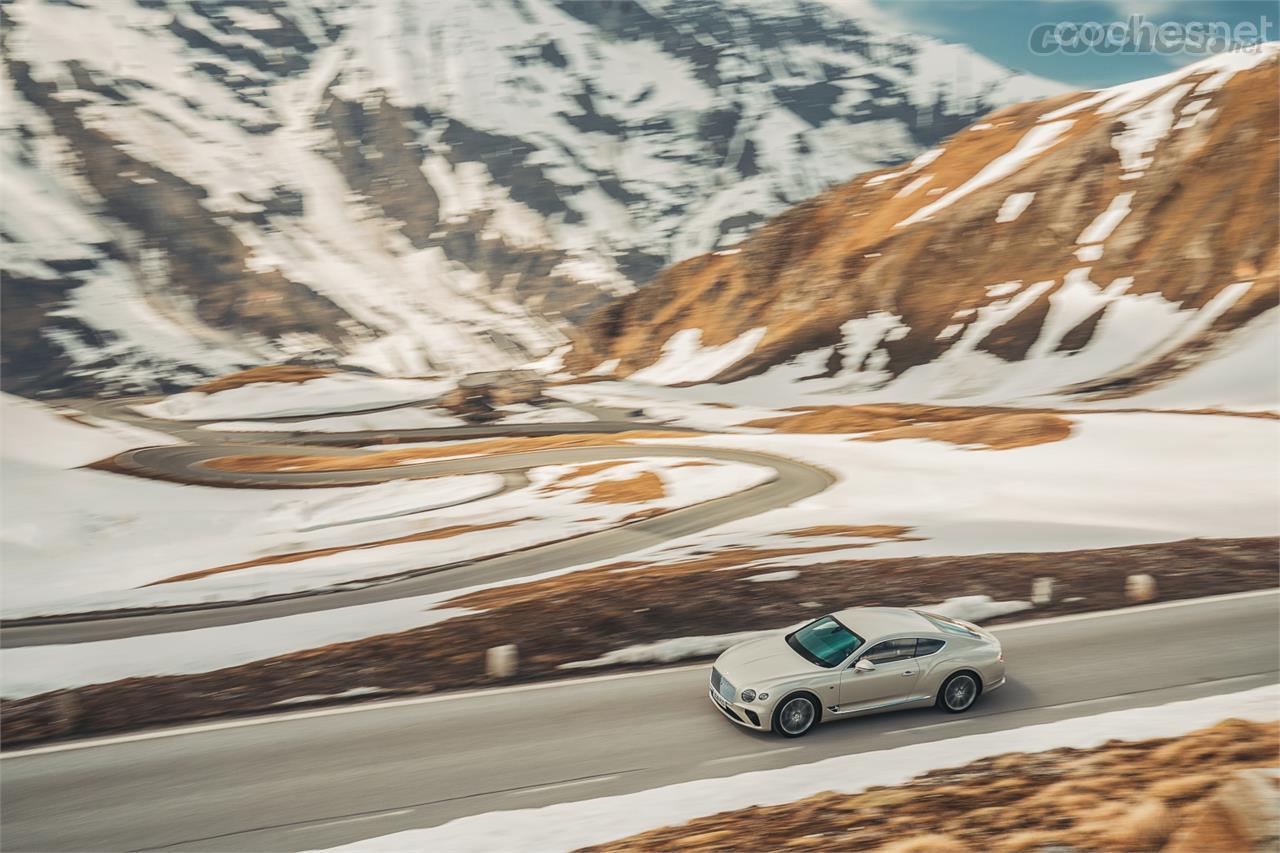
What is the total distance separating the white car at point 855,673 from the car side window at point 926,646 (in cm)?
1

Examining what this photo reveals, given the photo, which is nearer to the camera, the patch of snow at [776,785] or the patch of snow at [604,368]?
the patch of snow at [776,785]

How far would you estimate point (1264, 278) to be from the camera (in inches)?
2734

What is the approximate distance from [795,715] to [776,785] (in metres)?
1.28

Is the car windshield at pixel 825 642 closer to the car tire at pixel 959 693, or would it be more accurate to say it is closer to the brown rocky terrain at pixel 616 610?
the car tire at pixel 959 693

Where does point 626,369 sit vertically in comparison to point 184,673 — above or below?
above

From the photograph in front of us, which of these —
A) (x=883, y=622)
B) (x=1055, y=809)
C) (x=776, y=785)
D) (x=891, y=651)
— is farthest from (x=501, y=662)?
(x=1055, y=809)

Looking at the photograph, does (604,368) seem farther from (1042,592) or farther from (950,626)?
(950,626)

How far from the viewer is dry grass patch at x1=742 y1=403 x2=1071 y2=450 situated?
42.7m

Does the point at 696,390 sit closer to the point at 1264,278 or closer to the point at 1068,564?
the point at 1264,278

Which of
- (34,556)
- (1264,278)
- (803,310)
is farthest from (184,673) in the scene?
(803,310)

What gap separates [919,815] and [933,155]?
115 metres

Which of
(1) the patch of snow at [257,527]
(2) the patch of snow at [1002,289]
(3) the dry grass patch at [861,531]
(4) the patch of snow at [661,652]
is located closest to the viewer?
(4) the patch of snow at [661,652]

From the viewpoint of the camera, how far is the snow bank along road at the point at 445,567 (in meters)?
20.9

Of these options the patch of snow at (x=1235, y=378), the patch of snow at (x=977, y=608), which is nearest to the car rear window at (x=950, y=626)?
the patch of snow at (x=977, y=608)
